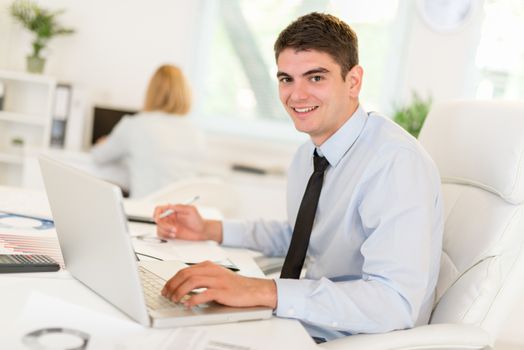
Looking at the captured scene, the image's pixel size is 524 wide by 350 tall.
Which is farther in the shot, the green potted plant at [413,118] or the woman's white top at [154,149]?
the green potted plant at [413,118]

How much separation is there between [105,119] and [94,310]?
3.57 metres

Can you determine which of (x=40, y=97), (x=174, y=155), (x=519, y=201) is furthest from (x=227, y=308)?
(x=40, y=97)

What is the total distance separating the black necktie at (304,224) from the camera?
59.9 inches

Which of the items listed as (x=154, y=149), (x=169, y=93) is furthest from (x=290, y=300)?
(x=169, y=93)

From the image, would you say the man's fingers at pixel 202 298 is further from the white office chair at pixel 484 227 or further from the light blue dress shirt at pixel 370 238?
the white office chair at pixel 484 227

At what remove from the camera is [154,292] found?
1.16 m

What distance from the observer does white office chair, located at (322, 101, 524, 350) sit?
1411 millimetres

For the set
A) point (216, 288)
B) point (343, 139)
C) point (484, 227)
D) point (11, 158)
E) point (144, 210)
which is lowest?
point (11, 158)

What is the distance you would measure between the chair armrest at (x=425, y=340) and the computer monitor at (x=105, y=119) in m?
3.54

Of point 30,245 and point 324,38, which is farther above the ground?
point 324,38

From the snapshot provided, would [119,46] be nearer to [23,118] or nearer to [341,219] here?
[23,118]

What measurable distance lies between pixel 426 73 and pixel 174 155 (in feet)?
6.53

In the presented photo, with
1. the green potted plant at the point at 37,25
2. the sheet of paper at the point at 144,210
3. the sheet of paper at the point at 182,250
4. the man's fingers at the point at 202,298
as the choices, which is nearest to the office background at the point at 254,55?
the green potted plant at the point at 37,25

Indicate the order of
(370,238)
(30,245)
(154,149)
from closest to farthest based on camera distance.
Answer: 1. (370,238)
2. (30,245)
3. (154,149)
